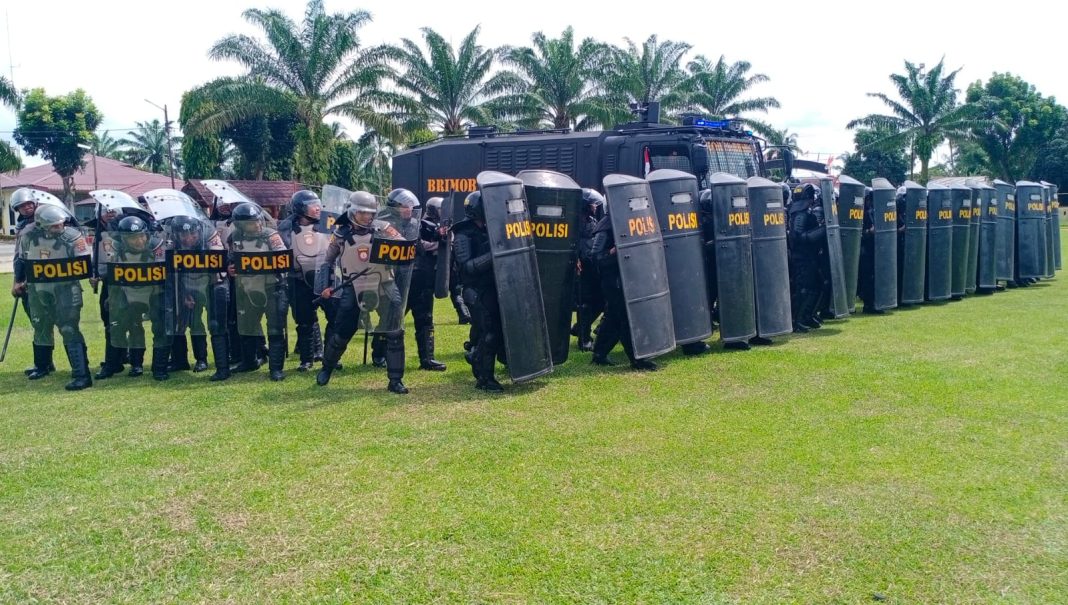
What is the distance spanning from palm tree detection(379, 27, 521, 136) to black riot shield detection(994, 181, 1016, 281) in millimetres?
19234

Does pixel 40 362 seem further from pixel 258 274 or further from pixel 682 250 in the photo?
pixel 682 250

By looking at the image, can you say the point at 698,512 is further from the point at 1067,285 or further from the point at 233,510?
the point at 1067,285

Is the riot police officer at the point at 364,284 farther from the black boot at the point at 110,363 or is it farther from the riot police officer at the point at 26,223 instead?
the riot police officer at the point at 26,223

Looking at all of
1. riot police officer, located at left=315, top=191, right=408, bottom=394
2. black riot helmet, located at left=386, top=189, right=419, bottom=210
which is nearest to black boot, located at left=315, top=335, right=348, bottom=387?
riot police officer, located at left=315, top=191, right=408, bottom=394

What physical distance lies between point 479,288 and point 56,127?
134ft

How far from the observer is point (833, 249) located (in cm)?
1127

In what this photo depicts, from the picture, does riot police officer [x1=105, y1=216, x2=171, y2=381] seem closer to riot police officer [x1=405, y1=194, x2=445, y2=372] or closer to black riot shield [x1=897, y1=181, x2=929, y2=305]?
riot police officer [x1=405, y1=194, x2=445, y2=372]

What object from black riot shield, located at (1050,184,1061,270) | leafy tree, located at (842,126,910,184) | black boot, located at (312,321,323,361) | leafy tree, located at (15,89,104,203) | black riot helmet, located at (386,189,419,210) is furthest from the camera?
leafy tree, located at (842,126,910,184)

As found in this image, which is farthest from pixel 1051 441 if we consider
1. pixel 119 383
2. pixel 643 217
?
pixel 119 383

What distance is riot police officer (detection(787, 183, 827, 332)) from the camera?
37.3 ft

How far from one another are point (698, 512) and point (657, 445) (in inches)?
50.3

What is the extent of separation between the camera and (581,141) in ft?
46.0

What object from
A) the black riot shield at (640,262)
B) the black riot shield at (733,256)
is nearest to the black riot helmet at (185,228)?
the black riot shield at (640,262)

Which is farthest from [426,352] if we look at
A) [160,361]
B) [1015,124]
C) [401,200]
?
[1015,124]
